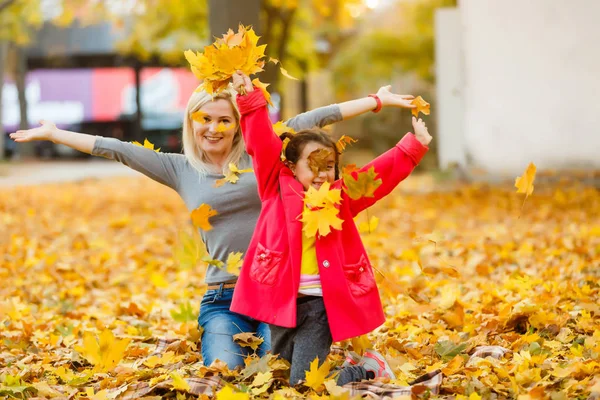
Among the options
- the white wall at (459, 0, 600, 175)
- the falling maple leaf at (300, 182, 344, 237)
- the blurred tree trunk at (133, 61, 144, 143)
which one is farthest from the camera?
the blurred tree trunk at (133, 61, 144, 143)

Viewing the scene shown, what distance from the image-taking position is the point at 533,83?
1134cm

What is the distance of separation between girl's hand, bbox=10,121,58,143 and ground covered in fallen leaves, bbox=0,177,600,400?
0.69 meters

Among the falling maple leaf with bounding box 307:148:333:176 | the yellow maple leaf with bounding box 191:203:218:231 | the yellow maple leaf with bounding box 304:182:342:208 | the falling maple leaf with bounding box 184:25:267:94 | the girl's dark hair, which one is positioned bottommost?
the yellow maple leaf with bounding box 191:203:218:231

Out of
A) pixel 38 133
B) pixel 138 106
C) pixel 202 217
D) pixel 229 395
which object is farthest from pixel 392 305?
pixel 138 106

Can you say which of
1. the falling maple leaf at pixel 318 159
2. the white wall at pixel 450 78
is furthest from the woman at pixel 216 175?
the white wall at pixel 450 78

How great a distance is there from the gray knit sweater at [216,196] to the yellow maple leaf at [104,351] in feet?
1.58

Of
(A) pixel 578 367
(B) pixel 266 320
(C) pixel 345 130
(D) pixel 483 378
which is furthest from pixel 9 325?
(C) pixel 345 130

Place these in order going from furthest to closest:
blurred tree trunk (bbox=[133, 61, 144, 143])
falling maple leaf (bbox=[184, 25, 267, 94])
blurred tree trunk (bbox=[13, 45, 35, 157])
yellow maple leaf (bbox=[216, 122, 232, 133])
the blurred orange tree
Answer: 1. blurred tree trunk (bbox=[133, 61, 144, 143])
2. blurred tree trunk (bbox=[13, 45, 35, 157])
3. the blurred orange tree
4. yellow maple leaf (bbox=[216, 122, 232, 133])
5. falling maple leaf (bbox=[184, 25, 267, 94])

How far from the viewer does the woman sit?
151 inches

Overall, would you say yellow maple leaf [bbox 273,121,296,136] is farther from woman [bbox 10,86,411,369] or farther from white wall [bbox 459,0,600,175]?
white wall [bbox 459,0,600,175]

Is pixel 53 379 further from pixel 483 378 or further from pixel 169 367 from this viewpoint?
pixel 483 378

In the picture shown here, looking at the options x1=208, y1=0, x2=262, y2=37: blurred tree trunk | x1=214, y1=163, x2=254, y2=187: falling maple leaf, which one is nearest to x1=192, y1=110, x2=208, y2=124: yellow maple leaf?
x1=214, y1=163, x2=254, y2=187: falling maple leaf

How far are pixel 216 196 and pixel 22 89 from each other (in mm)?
24576

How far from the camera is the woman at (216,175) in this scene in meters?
3.85
